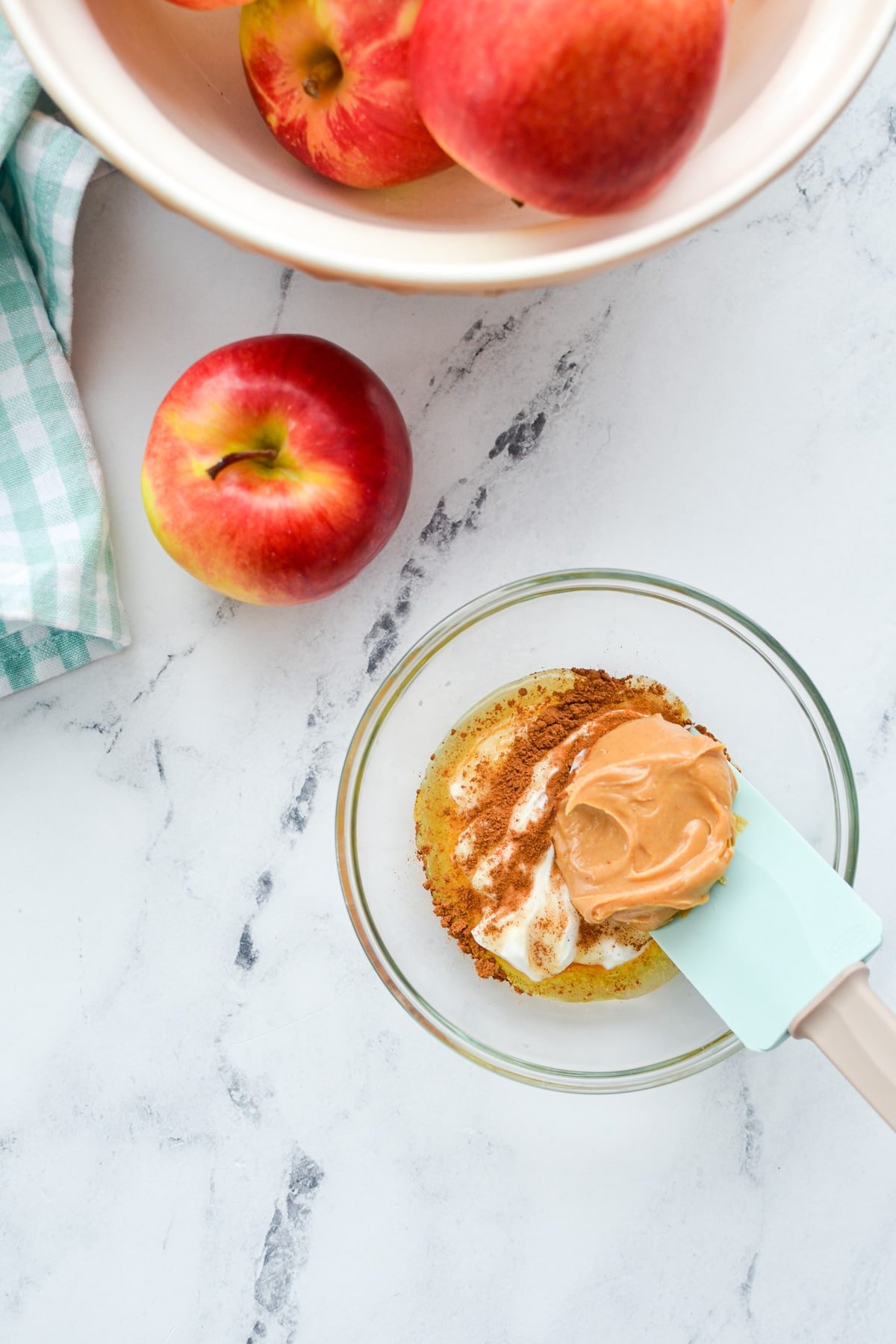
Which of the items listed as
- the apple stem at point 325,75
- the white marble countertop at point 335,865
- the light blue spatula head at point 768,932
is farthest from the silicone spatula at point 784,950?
the apple stem at point 325,75

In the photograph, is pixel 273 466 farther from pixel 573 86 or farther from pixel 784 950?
pixel 784 950

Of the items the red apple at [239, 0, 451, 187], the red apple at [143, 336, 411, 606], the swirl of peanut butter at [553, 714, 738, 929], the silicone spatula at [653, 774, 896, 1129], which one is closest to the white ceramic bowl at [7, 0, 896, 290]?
the red apple at [239, 0, 451, 187]

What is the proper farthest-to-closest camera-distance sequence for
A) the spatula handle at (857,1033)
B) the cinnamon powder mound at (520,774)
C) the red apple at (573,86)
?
the cinnamon powder mound at (520,774) < the spatula handle at (857,1033) < the red apple at (573,86)

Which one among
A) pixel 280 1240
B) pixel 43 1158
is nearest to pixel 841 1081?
pixel 280 1240

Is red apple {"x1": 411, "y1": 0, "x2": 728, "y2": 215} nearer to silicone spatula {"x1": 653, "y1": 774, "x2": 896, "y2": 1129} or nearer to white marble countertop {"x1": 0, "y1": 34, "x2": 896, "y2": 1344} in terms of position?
white marble countertop {"x1": 0, "y1": 34, "x2": 896, "y2": 1344}

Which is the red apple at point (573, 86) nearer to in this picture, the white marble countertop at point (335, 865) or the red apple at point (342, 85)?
the red apple at point (342, 85)
